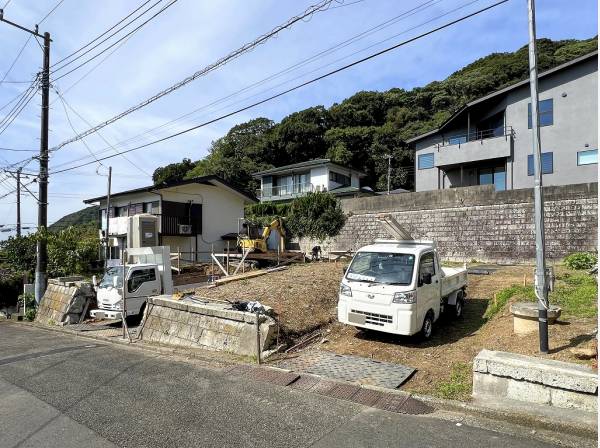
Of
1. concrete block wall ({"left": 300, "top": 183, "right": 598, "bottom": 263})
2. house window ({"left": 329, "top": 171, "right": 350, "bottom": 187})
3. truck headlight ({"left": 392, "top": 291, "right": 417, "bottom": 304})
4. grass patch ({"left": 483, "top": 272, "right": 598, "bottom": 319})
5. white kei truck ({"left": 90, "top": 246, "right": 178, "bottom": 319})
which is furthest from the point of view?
house window ({"left": 329, "top": 171, "right": 350, "bottom": 187})

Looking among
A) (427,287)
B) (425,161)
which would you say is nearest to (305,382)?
(427,287)

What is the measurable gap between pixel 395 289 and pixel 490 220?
1316cm

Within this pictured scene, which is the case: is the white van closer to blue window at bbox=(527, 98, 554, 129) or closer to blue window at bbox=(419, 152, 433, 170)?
blue window at bbox=(527, 98, 554, 129)

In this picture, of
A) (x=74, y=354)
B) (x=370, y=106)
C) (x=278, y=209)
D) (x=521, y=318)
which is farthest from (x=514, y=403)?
(x=370, y=106)

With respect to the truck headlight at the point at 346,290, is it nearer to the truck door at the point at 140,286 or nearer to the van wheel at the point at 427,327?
the van wheel at the point at 427,327

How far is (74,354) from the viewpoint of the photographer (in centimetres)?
895

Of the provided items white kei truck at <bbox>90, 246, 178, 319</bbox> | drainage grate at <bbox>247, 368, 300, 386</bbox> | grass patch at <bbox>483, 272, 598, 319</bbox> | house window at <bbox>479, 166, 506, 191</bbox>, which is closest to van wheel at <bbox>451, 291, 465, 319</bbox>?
grass patch at <bbox>483, 272, 598, 319</bbox>

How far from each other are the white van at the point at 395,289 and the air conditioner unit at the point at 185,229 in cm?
2107

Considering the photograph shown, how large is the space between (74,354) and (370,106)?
4613cm

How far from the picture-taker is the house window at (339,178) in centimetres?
3828

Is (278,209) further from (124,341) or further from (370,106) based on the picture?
(124,341)

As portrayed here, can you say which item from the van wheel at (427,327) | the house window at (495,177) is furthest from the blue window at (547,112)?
the van wheel at (427,327)

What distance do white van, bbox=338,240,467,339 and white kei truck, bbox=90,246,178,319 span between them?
8197 millimetres

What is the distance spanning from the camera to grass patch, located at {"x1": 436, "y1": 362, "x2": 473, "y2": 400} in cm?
532
